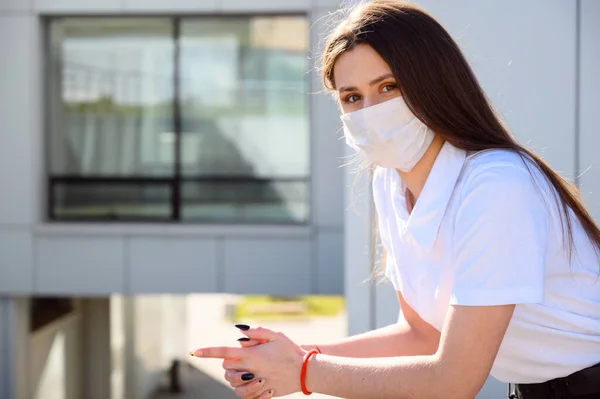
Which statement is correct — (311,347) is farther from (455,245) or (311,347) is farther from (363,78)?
(363,78)

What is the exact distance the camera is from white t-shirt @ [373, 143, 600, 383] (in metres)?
1.59

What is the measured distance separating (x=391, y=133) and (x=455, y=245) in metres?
0.36

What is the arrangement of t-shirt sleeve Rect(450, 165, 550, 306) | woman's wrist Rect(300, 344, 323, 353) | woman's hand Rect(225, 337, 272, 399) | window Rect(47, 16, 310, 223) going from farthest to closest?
window Rect(47, 16, 310, 223) → woman's wrist Rect(300, 344, 323, 353) → woman's hand Rect(225, 337, 272, 399) → t-shirt sleeve Rect(450, 165, 550, 306)

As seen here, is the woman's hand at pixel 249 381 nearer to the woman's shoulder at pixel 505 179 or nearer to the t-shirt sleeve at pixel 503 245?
the t-shirt sleeve at pixel 503 245

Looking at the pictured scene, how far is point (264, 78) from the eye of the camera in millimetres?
8766

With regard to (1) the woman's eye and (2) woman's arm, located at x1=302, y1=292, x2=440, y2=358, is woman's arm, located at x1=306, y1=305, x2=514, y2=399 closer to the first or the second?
(2) woman's arm, located at x1=302, y1=292, x2=440, y2=358

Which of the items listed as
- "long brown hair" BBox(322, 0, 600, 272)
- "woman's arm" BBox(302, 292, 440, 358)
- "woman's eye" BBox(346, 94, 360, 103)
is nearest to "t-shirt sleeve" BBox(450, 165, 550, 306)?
"long brown hair" BBox(322, 0, 600, 272)

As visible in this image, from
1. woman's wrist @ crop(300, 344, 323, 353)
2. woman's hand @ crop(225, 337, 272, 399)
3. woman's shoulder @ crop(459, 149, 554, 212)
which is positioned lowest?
woman's hand @ crop(225, 337, 272, 399)

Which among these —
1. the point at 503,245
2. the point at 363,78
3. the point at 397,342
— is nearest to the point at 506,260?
the point at 503,245

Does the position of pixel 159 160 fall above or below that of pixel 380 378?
above

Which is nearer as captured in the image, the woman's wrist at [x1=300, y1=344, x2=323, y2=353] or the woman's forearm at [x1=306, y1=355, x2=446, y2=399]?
the woman's forearm at [x1=306, y1=355, x2=446, y2=399]

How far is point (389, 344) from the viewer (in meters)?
2.15

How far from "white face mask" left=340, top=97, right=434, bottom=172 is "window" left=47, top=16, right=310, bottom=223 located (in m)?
6.63

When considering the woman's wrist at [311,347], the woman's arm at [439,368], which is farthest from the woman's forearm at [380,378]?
the woman's wrist at [311,347]
